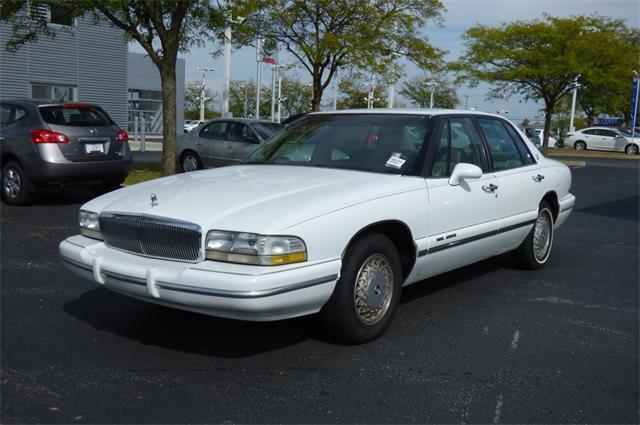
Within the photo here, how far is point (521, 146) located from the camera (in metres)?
6.34

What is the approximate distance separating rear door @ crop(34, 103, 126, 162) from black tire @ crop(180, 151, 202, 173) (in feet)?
14.5

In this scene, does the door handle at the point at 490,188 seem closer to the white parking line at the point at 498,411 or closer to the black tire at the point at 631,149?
the white parking line at the point at 498,411

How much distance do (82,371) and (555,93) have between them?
2886 centimetres

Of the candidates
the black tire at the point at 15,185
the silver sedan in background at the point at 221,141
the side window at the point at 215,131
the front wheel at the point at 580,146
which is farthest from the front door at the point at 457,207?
the front wheel at the point at 580,146

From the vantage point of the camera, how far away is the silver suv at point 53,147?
9406 mm

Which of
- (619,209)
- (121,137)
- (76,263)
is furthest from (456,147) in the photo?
(619,209)

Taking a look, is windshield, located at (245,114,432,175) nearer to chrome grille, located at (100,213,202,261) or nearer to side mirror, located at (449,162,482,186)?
side mirror, located at (449,162,482,186)

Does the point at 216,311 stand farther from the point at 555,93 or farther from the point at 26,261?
the point at 555,93

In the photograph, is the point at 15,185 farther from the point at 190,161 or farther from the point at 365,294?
the point at 365,294

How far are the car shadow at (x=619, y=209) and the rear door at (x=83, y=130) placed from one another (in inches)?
308

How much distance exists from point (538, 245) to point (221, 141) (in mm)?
8865

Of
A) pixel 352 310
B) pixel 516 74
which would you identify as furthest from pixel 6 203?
pixel 516 74

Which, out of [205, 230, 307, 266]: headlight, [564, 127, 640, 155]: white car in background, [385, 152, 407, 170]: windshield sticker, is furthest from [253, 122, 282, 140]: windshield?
[564, 127, 640, 155]: white car in background

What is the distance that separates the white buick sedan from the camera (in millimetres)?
3701
